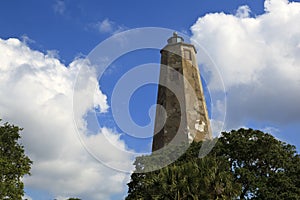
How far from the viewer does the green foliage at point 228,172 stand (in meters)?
21.9

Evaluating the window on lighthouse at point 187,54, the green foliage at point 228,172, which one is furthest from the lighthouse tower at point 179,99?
the green foliage at point 228,172

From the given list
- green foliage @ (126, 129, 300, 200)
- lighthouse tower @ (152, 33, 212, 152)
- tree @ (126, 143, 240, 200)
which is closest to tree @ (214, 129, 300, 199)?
green foliage @ (126, 129, 300, 200)

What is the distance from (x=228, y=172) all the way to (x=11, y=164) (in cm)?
1535

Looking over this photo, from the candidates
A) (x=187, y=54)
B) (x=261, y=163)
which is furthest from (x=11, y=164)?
(x=187, y=54)

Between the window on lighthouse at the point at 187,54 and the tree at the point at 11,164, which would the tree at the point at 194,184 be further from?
the window on lighthouse at the point at 187,54

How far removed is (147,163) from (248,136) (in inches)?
333

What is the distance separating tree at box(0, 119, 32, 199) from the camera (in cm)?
2673

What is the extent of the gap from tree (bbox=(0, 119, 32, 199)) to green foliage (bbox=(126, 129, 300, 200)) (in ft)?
26.8

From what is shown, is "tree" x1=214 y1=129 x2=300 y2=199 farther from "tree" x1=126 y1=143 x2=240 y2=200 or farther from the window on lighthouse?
the window on lighthouse

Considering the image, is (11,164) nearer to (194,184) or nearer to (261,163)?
(194,184)

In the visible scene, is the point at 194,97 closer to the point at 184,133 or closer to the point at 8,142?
the point at 184,133

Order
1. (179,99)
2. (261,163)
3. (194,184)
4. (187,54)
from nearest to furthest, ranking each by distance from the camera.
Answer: (194,184)
(261,163)
(179,99)
(187,54)

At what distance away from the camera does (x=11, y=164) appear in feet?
92.5

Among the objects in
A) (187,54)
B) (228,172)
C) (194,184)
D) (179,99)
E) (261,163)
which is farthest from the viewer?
(187,54)
